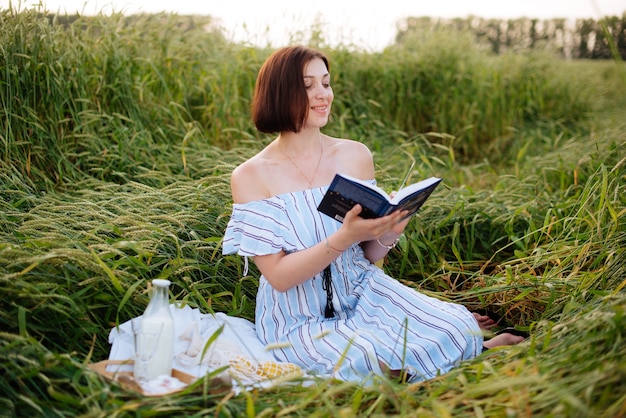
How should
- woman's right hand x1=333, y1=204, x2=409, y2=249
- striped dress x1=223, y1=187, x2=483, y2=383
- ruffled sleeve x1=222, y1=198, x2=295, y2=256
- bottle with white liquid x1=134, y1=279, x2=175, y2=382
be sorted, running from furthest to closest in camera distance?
ruffled sleeve x1=222, y1=198, x2=295, y2=256
striped dress x1=223, y1=187, x2=483, y2=383
woman's right hand x1=333, y1=204, x2=409, y2=249
bottle with white liquid x1=134, y1=279, x2=175, y2=382

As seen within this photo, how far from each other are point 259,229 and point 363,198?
565 mm

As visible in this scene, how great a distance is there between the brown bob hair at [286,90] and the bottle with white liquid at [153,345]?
93cm

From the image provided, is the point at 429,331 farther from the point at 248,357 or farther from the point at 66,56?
the point at 66,56

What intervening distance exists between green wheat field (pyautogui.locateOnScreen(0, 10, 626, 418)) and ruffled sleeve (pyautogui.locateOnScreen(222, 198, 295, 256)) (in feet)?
1.02

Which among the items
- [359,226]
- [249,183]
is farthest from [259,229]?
[359,226]

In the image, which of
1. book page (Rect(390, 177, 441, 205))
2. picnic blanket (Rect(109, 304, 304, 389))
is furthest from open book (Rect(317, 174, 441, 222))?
picnic blanket (Rect(109, 304, 304, 389))

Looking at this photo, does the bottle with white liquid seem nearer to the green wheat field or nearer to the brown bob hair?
the green wheat field

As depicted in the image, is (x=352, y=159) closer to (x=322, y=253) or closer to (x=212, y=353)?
(x=322, y=253)

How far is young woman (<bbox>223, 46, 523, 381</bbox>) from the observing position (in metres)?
2.74

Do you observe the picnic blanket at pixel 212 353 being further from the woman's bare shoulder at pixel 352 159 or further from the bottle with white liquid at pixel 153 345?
the woman's bare shoulder at pixel 352 159

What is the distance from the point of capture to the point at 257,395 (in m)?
2.31

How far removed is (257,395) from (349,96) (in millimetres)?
4288

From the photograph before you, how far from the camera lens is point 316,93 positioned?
118 inches

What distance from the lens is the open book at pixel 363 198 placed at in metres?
2.44
